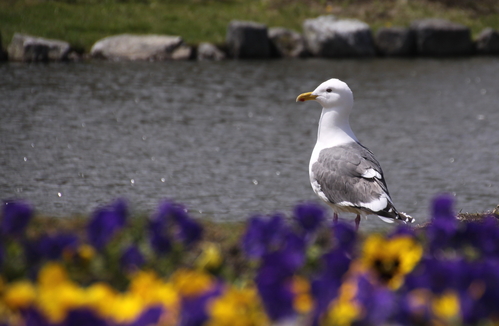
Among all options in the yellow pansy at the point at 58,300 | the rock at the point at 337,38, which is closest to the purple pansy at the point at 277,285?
the yellow pansy at the point at 58,300

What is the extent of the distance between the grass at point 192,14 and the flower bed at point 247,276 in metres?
16.1

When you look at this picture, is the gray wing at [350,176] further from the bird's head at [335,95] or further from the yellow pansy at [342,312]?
the yellow pansy at [342,312]

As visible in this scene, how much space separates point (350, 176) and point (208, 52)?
13.7 metres

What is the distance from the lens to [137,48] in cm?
1892

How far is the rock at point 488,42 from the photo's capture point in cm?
2152

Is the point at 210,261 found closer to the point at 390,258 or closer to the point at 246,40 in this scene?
the point at 390,258

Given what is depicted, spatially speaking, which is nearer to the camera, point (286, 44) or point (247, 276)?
point (247, 276)

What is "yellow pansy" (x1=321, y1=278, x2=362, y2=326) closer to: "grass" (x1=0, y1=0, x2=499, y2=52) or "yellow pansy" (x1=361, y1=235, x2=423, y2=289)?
"yellow pansy" (x1=361, y1=235, x2=423, y2=289)

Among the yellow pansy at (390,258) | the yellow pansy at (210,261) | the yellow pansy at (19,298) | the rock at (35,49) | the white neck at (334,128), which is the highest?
the yellow pansy at (19,298)

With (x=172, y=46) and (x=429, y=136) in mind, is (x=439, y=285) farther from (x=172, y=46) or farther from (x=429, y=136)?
(x=172, y=46)

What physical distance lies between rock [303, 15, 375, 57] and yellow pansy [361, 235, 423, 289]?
686 inches

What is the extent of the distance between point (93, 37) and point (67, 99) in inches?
222

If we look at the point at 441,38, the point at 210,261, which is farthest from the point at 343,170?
the point at 441,38

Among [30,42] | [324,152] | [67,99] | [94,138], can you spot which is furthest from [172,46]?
[324,152]
